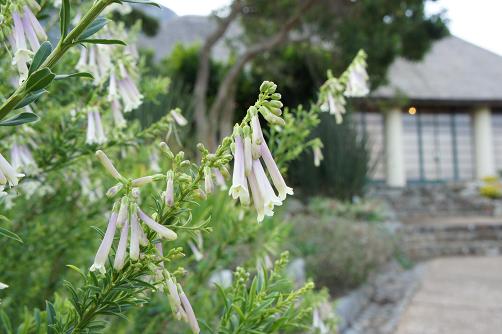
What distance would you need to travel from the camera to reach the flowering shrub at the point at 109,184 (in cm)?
58

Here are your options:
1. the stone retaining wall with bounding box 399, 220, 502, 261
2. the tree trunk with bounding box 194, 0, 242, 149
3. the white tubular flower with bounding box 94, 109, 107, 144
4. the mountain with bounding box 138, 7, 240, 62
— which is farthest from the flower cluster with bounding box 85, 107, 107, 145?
the mountain with bounding box 138, 7, 240, 62

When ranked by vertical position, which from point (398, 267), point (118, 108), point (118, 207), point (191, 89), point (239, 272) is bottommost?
point (398, 267)

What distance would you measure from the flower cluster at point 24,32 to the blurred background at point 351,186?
475 mm

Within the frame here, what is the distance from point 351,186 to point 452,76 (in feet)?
38.6

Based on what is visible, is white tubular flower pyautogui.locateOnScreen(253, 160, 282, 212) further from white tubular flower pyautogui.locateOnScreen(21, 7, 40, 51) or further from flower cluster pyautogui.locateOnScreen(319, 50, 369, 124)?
flower cluster pyautogui.locateOnScreen(319, 50, 369, 124)

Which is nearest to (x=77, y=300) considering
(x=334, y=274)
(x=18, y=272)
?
(x=18, y=272)

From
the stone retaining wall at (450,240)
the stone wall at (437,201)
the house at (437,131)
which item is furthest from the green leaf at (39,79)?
the house at (437,131)

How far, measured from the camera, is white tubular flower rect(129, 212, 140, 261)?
0.56 metres

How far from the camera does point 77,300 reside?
66 cm

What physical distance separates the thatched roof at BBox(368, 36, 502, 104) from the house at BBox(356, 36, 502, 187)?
0.04m

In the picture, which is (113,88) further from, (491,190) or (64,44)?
(491,190)

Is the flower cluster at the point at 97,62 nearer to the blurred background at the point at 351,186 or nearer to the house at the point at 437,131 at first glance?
the blurred background at the point at 351,186

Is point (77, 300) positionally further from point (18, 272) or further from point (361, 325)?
point (361, 325)

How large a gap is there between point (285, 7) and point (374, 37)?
2411 mm
